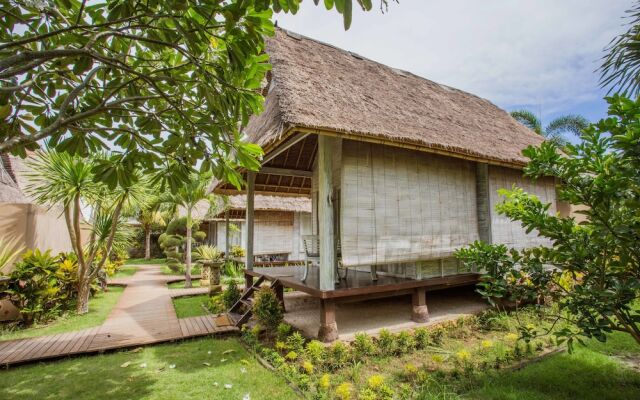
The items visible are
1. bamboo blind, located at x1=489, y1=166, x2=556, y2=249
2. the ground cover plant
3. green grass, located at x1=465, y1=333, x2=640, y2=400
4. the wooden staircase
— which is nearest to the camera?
green grass, located at x1=465, y1=333, x2=640, y2=400

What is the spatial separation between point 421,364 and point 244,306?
133 inches

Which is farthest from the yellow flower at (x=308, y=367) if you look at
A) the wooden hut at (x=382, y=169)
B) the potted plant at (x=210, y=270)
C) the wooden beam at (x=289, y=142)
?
the potted plant at (x=210, y=270)

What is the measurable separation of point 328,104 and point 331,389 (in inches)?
140

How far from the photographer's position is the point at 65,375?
3.76m

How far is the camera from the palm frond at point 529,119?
1808cm

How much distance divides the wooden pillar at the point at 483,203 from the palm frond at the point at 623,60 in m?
2.33

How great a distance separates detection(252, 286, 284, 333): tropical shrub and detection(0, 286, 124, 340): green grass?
339 cm

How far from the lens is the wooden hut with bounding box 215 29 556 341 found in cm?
442

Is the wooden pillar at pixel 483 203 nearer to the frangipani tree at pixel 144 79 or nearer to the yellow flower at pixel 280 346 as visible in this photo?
the yellow flower at pixel 280 346

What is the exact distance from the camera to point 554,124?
18672 millimetres

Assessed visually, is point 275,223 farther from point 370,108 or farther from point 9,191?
point 370,108

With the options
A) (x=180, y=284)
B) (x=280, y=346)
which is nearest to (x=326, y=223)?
Result: (x=280, y=346)

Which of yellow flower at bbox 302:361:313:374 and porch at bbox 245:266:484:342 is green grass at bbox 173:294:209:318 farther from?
yellow flower at bbox 302:361:313:374

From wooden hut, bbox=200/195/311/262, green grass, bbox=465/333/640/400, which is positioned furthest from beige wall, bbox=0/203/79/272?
green grass, bbox=465/333/640/400
